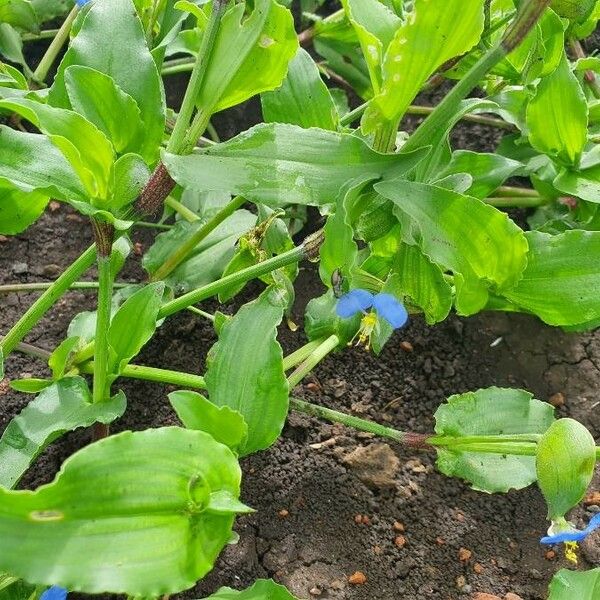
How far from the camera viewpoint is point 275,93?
4.71 feet

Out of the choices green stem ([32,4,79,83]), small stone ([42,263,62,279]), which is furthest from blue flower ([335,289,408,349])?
green stem ([32,4,79,83])

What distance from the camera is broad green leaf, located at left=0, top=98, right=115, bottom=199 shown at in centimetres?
102

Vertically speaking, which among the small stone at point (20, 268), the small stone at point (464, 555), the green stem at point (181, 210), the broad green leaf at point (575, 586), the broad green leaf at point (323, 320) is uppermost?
the green stem at point (181, 210)

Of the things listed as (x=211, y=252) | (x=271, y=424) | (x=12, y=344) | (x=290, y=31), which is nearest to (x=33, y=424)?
(x=12, y=344)

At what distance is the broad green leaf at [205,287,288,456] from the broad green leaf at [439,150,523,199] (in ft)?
1.62

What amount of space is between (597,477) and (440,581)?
406 millimetres

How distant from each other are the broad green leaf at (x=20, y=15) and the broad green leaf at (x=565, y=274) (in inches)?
47.8

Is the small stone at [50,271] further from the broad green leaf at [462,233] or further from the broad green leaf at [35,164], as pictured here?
the broad green leaf at [462,233]

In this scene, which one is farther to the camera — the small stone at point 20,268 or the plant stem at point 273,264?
the small stone at point 20,268

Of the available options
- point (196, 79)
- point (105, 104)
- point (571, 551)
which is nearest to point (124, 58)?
point (105, 104)

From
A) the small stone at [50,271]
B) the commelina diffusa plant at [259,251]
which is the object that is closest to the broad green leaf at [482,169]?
the commelina diffusa plant at [259,251]

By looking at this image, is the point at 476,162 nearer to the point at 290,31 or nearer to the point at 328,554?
the point at 290,31

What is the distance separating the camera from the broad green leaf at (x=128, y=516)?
812 millimetres

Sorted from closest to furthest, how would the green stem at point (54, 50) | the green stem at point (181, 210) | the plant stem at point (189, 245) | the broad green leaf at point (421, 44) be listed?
the broad green leaf at point (421, 44), the plant stem at point (189, 245), the green stem at point (181, 210), the green stem at point (54, 50)
